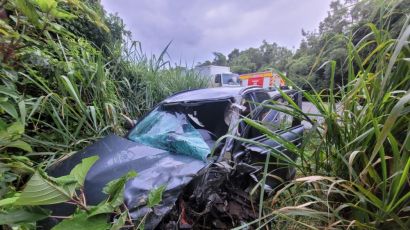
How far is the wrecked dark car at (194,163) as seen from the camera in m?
1.40

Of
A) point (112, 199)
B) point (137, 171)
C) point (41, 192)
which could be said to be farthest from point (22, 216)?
point (137, 171)

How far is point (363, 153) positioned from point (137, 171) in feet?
4.44

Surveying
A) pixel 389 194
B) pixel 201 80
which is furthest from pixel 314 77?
pixel 201 80

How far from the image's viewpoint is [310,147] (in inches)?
44.8

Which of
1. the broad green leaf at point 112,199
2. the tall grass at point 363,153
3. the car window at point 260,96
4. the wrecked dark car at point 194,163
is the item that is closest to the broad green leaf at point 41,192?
the broad green leaf at point 112,199

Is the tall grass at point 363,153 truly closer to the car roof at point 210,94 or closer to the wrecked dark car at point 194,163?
the wrecked dark car at point 194,163

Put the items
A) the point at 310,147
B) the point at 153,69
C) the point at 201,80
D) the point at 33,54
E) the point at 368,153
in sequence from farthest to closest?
1. the point at 201,80
2. the point at 153,69
3. the point at 33,54
4. the point at 310,147
5. the point at 368,153

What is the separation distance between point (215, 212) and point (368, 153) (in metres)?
1.03

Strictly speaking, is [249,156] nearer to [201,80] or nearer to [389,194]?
[389,194]

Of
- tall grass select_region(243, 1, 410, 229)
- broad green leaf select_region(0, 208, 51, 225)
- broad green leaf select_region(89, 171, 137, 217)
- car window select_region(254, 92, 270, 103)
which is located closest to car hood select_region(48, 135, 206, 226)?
broad green leaf select_region(89, 171, 137, 217)

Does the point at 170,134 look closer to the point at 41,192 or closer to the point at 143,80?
the point at 41,192

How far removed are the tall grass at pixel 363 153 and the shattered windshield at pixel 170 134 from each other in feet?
3.19

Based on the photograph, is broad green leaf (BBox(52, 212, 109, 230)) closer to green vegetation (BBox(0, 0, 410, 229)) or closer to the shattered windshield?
A: green vegetation (BBox(0, 0, 410, 229))

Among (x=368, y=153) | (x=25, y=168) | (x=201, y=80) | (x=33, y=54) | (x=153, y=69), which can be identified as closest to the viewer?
(x=368, y=153)
